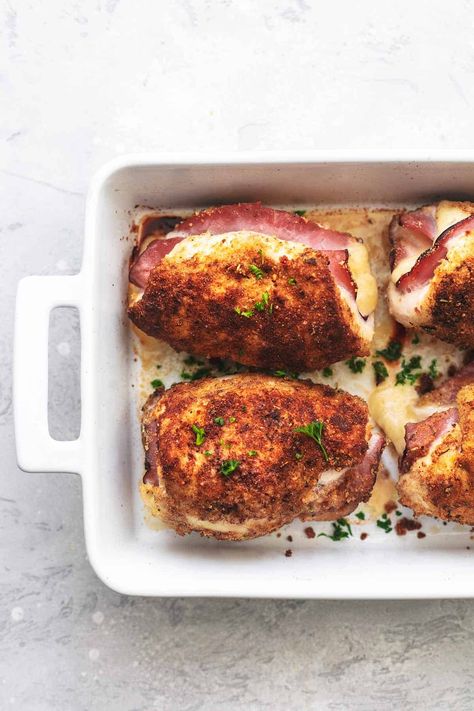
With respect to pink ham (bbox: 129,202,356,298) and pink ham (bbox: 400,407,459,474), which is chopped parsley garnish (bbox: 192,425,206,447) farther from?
pink ham (bbox: 400,407,459,474)

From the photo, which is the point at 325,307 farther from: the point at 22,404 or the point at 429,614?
the point at 429,614

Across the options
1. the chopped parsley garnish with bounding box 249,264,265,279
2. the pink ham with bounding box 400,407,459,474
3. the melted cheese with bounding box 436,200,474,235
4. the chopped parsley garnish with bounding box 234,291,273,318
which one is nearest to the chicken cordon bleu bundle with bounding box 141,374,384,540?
the pink ham with bounding box 400,407,459,474

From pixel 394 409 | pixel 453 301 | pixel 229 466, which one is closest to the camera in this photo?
pixel 229 466

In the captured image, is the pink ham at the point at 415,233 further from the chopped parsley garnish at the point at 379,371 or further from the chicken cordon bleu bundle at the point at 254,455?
the chicken cordon bleu bundle at the point at 254,455

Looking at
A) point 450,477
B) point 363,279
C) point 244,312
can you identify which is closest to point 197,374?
point 244,312

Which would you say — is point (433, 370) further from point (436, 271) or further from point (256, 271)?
point (256, 271)

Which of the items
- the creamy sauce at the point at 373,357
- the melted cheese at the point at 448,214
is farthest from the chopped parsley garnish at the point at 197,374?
the melted cheese at the point at 448,214
